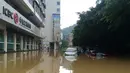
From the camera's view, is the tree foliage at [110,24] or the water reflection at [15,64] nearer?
the water reflection at [15,64]

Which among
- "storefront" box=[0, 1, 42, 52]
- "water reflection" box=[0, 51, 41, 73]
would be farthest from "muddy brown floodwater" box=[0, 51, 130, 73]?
"storefront" box=[0, 1, 42, 52]

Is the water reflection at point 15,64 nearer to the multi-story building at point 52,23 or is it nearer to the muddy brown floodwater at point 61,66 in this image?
the muddy brown floodwater at point 61,66

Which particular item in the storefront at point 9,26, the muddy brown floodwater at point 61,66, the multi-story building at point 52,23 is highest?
the multi-story building at point 52,23

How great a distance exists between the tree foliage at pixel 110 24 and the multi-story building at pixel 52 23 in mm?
48829

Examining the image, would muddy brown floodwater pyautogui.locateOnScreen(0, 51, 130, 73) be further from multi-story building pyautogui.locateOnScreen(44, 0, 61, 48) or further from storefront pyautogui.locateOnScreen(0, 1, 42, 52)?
multi-story building pyautogui.locateOnScreen(44, 0, 61, 48)

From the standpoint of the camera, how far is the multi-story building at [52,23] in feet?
363

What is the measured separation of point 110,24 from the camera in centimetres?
3459

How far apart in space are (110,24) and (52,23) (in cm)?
7715

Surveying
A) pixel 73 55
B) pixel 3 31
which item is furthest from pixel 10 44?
pixel 73 55

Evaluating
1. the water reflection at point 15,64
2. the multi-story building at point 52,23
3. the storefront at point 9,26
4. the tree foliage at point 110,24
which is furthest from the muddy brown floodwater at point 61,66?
the multi-story building at point 52,23

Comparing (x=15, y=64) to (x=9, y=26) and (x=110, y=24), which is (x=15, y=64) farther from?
(x=110, y=24)

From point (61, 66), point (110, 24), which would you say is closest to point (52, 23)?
point (110, 24)

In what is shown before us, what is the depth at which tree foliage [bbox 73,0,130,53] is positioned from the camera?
29.0m

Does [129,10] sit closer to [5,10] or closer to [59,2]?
[5,10]
